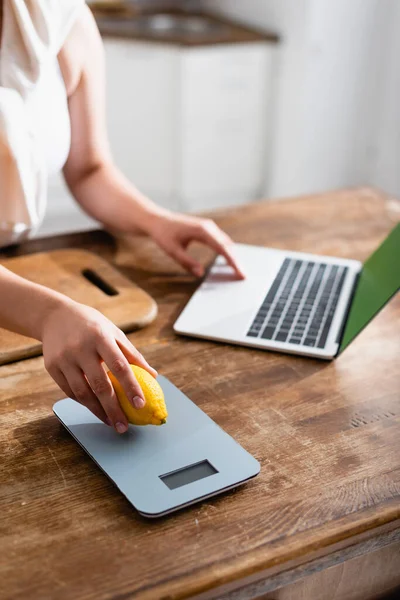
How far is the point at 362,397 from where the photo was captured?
0.99 m

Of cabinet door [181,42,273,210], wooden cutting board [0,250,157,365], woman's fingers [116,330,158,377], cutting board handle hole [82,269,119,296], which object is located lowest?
cabinet door [181,42,273,210]

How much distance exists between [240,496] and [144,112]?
8.96 feet

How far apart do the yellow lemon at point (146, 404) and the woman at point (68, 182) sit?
1 cm

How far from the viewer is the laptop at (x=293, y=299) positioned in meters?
1.09

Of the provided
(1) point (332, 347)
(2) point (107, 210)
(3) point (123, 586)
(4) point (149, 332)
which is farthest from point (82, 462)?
(2) point (107, 210)

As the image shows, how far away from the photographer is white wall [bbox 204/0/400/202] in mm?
3207

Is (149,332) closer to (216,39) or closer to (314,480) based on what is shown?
(314,480)

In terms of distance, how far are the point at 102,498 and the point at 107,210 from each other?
73 centimetres

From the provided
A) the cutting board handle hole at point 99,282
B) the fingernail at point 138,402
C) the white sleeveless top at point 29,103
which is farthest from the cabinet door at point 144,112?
the fingernail at point 138,402

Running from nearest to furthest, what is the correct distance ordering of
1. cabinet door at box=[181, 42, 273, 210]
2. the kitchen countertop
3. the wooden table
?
1. the wooden table
2. the kitchen countertop
3. cabinet door at box=[181, 42, 273, 210]

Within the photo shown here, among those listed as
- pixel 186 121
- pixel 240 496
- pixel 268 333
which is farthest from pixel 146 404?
pixel 186 121

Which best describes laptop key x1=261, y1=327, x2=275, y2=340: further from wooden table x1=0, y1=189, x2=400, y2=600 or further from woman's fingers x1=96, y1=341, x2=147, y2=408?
woman's fingers x1=96, y1=341, x2=147, y2=408

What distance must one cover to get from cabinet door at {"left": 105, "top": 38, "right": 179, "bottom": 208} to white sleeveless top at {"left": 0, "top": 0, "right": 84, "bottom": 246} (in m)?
2.01

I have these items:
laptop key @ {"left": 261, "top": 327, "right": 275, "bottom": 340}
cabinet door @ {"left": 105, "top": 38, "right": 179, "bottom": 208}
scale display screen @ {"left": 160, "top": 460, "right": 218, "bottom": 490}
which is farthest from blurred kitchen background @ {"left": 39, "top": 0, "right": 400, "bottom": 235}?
scale display screen @ {"left": 160, "top": 460, "right": 218, "bottom": 490}
